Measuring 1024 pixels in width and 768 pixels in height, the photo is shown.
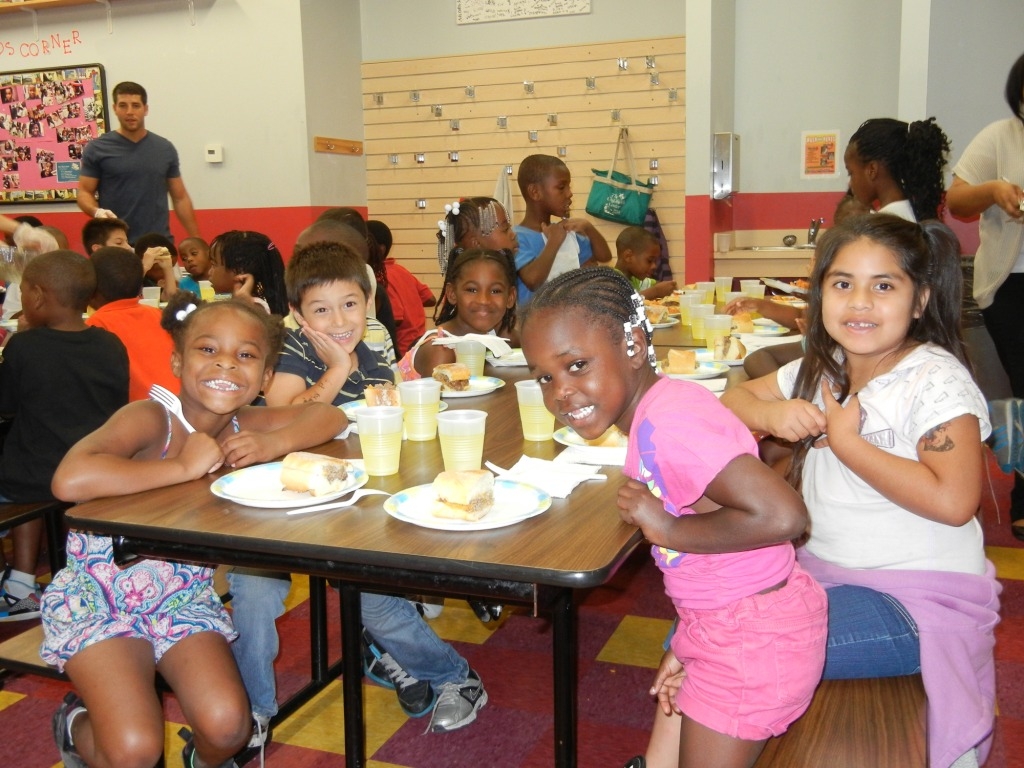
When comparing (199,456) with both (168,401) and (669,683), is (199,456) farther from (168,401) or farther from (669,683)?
(669,683)

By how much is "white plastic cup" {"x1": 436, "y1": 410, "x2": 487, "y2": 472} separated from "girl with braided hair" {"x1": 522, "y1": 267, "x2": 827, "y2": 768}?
296 mm

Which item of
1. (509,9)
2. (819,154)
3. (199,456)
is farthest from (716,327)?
(509,9)

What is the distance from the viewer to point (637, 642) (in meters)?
3.10

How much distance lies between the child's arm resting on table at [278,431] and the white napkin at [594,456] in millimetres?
544

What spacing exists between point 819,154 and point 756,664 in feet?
22.7

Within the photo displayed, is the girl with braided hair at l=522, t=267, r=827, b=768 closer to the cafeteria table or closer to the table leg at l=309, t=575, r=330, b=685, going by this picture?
the cafeteria table

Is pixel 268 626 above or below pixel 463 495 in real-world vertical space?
below

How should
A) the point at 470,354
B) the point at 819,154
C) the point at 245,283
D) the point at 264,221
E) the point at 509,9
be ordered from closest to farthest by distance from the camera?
the point at 470,354, the point at 245,283, the point at 819,154, the point at 509,9, the point at 264,221

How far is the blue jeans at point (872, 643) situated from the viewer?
5.37ft

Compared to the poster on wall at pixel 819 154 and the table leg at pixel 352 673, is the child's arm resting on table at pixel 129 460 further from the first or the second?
the poster on wall at pixel 819 154

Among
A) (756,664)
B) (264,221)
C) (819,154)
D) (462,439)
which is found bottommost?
(756,664)

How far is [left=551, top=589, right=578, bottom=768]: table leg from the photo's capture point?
1.69 meters

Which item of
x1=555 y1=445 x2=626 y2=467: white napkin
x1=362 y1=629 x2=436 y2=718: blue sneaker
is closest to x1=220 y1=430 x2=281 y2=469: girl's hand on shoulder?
x1=555 y1=445 x2=626 y2=467: white napkin

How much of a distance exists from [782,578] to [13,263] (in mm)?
4800
